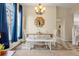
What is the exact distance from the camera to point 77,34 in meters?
5.93

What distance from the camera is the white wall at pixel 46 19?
627 centimetres

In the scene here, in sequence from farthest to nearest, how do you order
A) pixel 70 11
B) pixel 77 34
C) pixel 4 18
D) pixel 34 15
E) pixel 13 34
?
pixel 70 11 → pixel 34 15 → pixel 77 34 → pixel 13 34 → pixel 4 18

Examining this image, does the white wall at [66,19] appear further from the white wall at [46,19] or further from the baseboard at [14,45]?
the baseboard at [14,45]

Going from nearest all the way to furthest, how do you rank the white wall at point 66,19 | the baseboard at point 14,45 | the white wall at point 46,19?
the baseboard at point 14,45, the white wall at point 46,19, the white wall at point 66,19

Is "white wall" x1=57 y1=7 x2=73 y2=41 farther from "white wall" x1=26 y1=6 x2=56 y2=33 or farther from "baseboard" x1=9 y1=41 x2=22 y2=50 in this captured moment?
"baseboard" x1=9 y1=41 x2=22 y2=50

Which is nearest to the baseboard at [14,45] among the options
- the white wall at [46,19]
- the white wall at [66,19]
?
the white wall at [46,19]

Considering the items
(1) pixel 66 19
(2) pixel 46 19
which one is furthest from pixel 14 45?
(1) pixel 66 19

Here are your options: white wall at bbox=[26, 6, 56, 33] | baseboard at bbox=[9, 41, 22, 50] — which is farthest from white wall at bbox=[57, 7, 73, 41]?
baseboard at bbox=[9, 41, 22, 50]

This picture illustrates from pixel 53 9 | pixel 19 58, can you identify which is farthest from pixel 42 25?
pixel 19 58

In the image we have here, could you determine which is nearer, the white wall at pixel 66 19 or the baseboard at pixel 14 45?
the baseboard at pixel 14 45

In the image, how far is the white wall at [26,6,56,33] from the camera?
20.6 ft

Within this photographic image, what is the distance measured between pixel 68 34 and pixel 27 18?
2.08 metres

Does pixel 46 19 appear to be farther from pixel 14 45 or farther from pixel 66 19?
pixel 14 45

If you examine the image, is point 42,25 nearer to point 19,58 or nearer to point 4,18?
point 4,18
